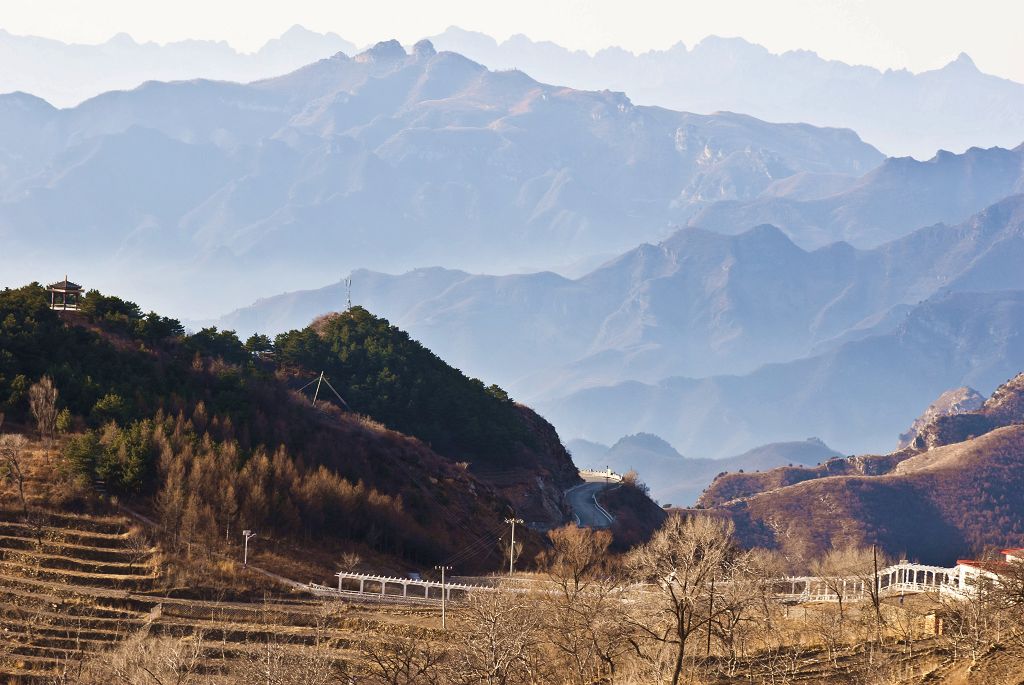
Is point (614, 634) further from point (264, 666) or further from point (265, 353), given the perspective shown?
point (265, 353)

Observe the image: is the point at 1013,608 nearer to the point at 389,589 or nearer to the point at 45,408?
the point at 389,589

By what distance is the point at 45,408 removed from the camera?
95.0m

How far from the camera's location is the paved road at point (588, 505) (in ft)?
468

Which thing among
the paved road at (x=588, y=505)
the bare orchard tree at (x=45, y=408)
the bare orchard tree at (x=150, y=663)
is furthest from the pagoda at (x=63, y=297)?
the bare orchard tree at (x=150, y=663)

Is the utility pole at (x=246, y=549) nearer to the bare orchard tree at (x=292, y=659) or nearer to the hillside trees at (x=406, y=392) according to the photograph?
the bare orchard tree at (x=292, y=659)

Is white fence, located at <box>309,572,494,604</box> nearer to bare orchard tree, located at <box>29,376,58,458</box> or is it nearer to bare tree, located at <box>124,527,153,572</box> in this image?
bare tree, located at <box>124,527,153,572</box>

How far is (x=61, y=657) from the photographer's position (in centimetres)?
6819

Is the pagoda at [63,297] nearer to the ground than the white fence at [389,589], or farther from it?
farther from it

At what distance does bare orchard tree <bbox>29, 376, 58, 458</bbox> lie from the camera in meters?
94.2

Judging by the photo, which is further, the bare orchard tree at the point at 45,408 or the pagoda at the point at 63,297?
the pagoda at the point at 63,297

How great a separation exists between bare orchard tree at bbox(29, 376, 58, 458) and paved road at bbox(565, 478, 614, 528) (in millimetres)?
57343

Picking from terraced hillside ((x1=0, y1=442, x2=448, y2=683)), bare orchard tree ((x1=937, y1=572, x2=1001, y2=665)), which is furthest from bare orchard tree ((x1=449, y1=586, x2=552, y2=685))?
bare orchard tree ((x1=937, y1=572, x2=1001, y2=665))

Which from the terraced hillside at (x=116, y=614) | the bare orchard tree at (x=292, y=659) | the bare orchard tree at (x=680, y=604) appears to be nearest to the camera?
the bare orchard tree at (x=292, y=659)

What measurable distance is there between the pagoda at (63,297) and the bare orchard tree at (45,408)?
2743cm
